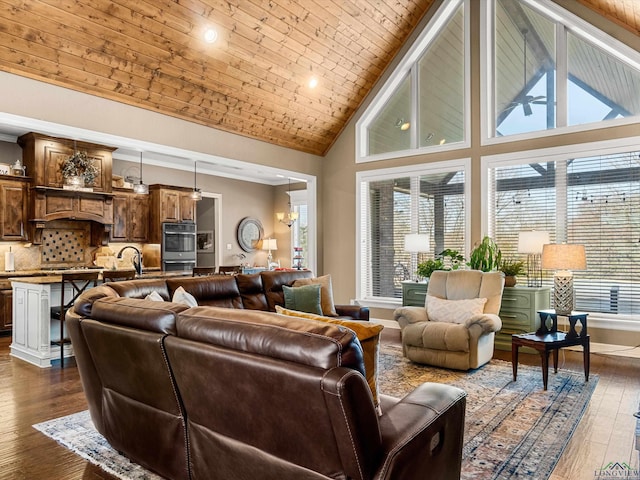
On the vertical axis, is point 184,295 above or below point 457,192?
below

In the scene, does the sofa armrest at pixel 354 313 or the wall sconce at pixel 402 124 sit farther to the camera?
the wall sconce at pixel 402 124

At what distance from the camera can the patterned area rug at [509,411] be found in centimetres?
252

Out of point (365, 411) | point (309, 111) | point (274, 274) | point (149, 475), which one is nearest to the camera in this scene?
point (365, 411)

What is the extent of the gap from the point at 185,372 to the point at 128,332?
0.48m

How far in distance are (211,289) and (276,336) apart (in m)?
2.81

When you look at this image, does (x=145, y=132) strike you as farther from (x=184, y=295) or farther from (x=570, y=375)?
(x=570, y=375)

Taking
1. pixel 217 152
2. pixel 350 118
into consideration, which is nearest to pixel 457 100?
pixel 350 118

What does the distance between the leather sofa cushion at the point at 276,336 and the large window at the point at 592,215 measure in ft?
16.3

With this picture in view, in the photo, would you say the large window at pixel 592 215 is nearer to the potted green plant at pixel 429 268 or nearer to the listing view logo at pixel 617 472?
the potted green plant at pixel 429 268

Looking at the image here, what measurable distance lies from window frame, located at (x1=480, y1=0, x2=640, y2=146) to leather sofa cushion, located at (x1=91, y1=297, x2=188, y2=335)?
17.1 ft

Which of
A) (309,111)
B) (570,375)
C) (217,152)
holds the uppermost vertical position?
(309,111)

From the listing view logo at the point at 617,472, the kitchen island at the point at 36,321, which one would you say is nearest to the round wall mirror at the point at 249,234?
the kitchen island at the point at 36,321

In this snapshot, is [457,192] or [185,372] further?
[457,192]

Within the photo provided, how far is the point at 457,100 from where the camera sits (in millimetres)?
6441
